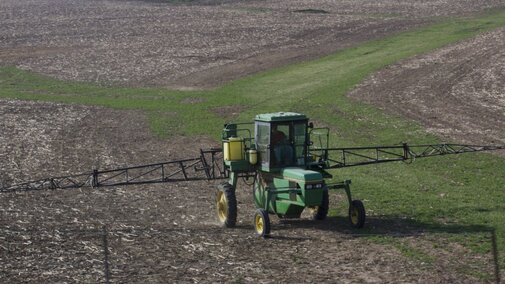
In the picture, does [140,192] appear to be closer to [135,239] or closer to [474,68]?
[135,239]

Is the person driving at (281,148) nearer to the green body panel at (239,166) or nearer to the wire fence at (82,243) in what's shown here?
the green body panel at (239,166)

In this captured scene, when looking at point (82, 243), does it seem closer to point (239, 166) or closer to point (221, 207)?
point (221, 207)

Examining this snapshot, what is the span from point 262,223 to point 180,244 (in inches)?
79.0

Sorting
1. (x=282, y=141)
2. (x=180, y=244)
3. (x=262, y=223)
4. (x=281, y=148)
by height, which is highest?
(x=282, y=141)

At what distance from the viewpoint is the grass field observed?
22594 mm

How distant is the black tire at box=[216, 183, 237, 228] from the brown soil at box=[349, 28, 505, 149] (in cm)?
1379

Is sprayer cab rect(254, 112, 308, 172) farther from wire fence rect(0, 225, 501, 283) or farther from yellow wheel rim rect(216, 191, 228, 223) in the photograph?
wire fence rect(0, 225, 501, 283)

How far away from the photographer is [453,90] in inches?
1772

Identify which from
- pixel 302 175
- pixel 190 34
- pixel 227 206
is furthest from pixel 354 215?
pixel 190 34

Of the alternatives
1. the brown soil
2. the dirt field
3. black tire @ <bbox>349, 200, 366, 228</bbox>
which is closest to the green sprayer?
black tire @ <bbox>349, 200, 366, 228</bbox>

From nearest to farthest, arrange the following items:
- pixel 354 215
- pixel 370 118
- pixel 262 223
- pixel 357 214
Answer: pixel 262 223, pixel 357 214, pixel 354 215, pixel 370 118

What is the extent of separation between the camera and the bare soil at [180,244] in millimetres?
17922

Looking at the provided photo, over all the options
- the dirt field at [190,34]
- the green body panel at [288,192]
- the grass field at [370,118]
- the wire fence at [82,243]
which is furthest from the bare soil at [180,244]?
the dirt field at [190,34]

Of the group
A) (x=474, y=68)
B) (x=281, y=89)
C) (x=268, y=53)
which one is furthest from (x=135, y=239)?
(x=268, y=53)
